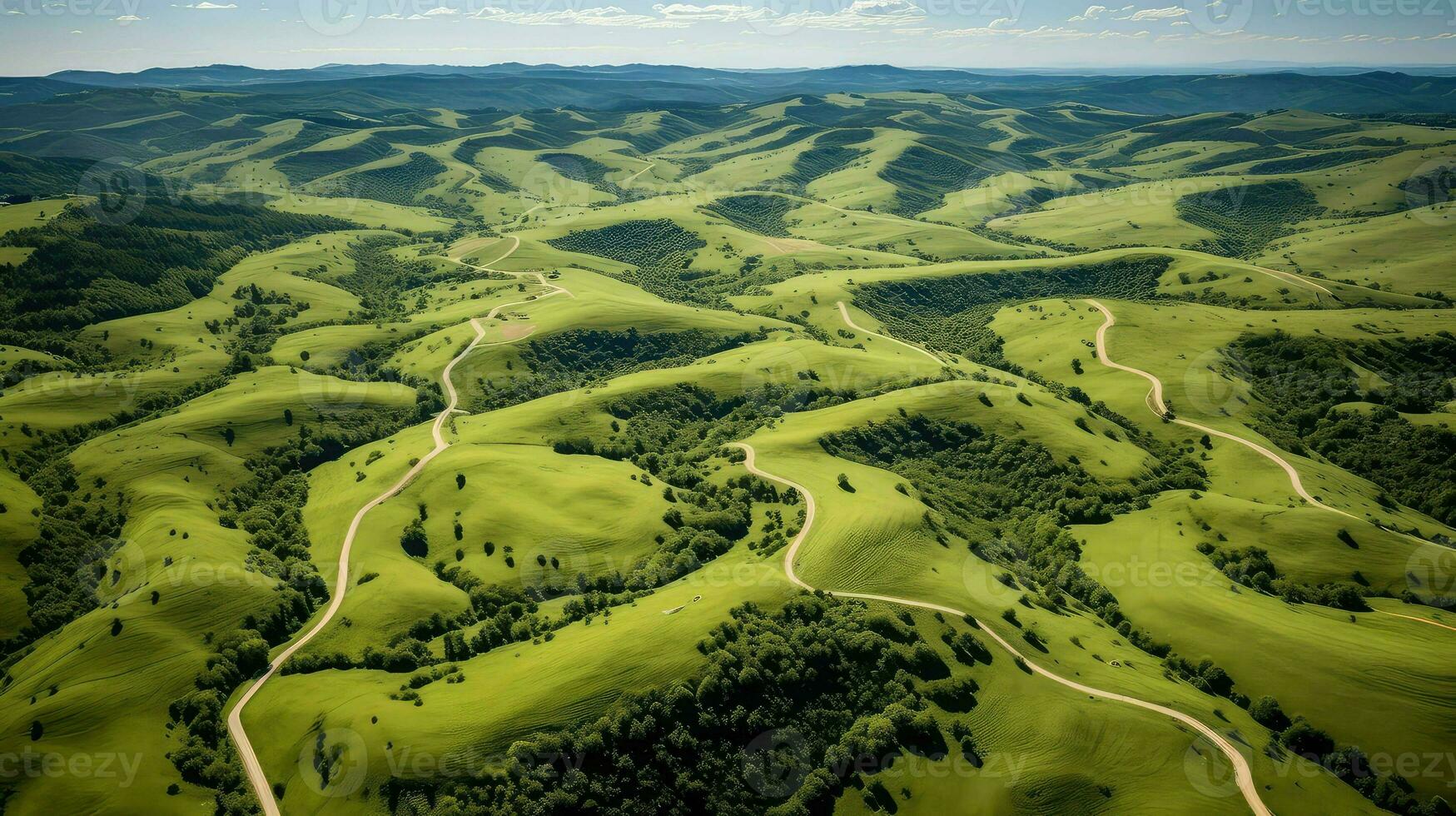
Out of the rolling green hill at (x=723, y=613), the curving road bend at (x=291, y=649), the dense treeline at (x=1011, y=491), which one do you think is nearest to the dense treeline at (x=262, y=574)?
the rolling green hill at (x=723, y=613)

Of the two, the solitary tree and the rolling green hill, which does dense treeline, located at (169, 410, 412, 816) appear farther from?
the solitary tree

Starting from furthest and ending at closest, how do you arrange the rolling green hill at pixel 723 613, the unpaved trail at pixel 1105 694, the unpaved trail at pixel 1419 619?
the unpaved trail at pixel 1419 619 < the unpaved trail at pixel 1105 694 < the rolling green hill at pixel 723 613

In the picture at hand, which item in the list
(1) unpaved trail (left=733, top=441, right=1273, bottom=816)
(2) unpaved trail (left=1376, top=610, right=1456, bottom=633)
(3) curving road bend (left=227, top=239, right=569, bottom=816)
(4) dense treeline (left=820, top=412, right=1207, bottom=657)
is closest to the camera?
(1) unpaved trail (left=733, top=441, right=1273, bottom=816)

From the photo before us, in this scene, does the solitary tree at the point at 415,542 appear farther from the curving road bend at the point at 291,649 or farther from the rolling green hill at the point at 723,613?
the curving road bend at the point at 291,649

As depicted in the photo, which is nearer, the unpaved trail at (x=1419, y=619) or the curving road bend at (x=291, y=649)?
the curving road bend at (x=291, y=649)

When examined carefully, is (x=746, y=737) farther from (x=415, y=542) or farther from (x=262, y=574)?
(x=262, y=574)

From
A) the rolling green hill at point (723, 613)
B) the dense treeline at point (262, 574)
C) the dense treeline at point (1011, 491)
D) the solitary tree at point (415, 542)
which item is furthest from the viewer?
the dense treeline at point (1011, 491)

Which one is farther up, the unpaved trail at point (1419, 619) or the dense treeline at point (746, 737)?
the dense treeline at point (746, 737)

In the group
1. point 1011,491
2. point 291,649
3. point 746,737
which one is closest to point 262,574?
point 291,649

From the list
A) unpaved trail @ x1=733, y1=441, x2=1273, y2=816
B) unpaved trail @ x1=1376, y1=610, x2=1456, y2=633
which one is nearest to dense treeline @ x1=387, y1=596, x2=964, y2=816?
unpaved trail @ x1=733, y1=441, x2=1273, y2=816
